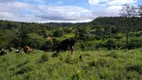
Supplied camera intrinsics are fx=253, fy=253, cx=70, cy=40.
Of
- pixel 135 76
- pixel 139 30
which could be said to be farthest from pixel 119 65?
pixel 139 30

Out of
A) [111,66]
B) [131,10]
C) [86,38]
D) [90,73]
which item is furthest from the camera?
[86,38]

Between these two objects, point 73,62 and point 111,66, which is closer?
point 111,66

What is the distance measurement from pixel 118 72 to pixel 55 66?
320 centimetres

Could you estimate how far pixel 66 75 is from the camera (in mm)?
10164

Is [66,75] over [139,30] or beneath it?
over

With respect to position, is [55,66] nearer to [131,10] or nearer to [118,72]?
[118,72]

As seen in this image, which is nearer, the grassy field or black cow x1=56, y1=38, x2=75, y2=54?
the grassy field

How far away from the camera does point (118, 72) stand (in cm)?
965

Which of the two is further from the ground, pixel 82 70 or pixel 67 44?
pixel 67 44

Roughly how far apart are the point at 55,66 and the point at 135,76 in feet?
12.8

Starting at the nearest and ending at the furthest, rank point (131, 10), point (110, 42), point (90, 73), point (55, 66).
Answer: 1. point (90, 73)
2. point (55, 66)
3. point (131, 10)
4. point (110, 42)

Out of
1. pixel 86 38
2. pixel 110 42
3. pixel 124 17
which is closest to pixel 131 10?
pixel 124 17

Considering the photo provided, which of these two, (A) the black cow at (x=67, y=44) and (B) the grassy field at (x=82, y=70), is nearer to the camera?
(B) the grassy field at (x=82, y=70)

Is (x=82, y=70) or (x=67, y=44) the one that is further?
(x=67, y=44)
